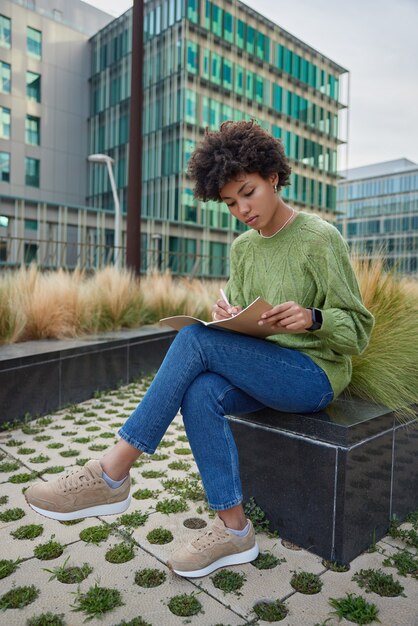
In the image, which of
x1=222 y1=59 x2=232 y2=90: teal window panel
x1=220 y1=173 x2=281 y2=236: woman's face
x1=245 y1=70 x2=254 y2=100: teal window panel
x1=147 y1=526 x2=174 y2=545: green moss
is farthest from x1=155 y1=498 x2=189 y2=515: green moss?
x1=245 y1=70 x2=254 y2=100: teal window panel

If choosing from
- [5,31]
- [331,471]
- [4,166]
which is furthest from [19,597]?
[5,31]

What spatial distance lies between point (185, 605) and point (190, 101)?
28.2 m

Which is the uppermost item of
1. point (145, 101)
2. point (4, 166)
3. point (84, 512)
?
Result: point (145, 101)

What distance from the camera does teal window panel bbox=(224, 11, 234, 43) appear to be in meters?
29.0

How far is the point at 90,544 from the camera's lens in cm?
218

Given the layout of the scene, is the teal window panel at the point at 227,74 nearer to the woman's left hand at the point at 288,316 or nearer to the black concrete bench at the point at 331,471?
the black concrete bench at the point at 331,471

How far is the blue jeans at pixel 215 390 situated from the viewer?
1.91m

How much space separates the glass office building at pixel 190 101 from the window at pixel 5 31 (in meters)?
5.64

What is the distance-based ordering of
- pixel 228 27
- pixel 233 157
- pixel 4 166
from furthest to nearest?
pixel 228 27, pixel 4 166, pixel 233 157

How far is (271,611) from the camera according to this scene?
173 centimetres

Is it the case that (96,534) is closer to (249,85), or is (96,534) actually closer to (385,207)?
(249,85)

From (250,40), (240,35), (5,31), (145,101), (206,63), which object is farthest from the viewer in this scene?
(250,40)

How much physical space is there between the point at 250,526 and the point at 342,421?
556 mm

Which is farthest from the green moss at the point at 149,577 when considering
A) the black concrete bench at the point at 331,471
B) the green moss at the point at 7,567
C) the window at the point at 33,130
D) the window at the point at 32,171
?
the window at the point at 33,130
